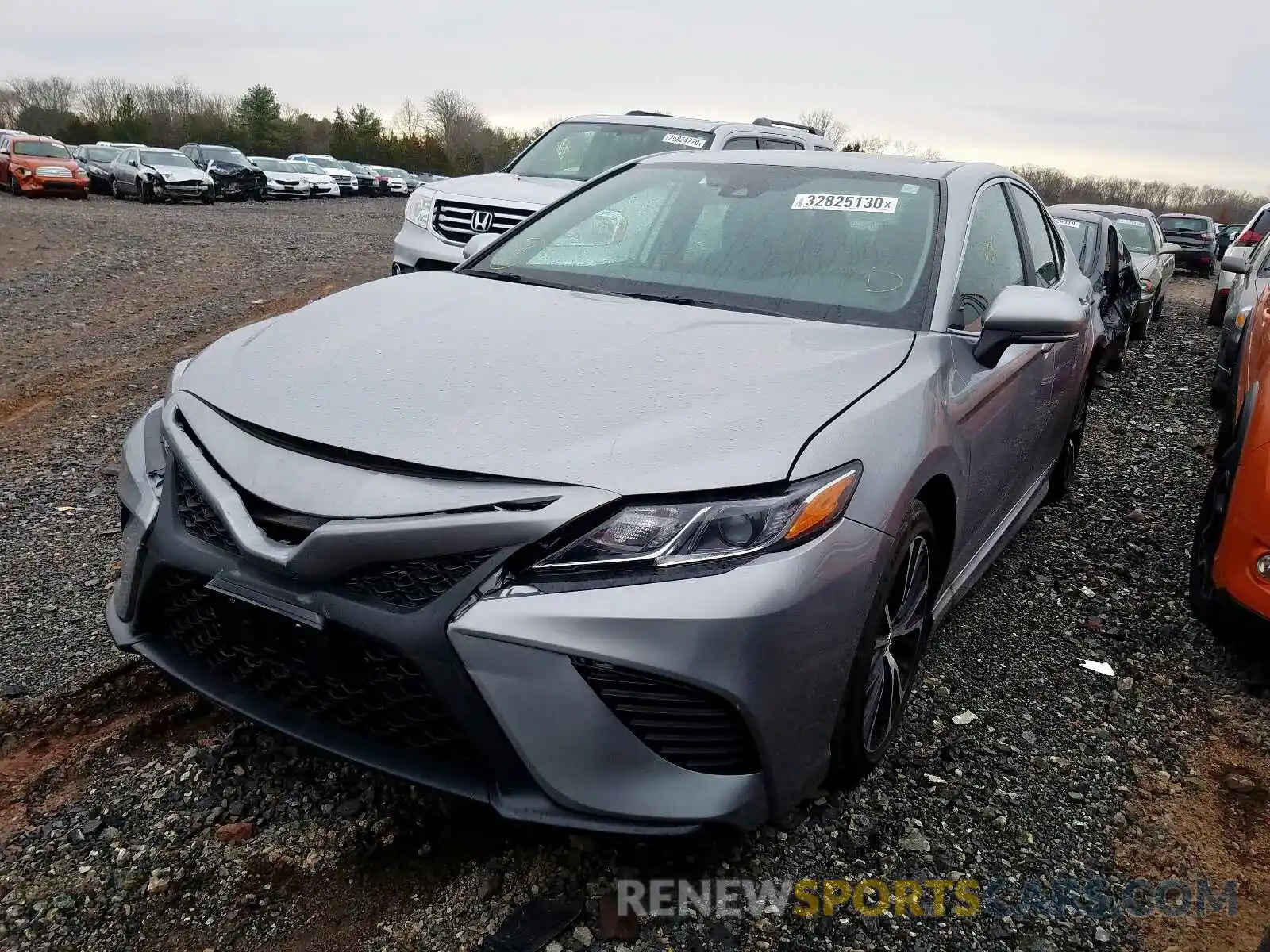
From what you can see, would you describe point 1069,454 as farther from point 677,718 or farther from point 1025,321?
point 677,718

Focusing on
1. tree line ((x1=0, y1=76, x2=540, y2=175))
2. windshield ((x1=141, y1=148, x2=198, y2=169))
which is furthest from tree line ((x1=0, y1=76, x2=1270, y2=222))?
windshield ((x1=141, y1=148, x2=198, y2=169))

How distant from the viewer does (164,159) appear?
923 inches

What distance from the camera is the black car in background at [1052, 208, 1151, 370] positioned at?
7.46m

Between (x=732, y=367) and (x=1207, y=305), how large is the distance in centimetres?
1700

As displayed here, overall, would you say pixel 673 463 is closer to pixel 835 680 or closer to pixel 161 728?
pixel 835 680

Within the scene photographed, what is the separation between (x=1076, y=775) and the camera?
2791mm

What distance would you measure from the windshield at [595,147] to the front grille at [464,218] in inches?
33.4

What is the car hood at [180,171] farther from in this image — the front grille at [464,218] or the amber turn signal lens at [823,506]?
the amber turn signal lens at [823,506]

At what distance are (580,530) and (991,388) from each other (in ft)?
5.41

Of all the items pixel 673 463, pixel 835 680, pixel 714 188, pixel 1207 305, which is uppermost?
pixel 714 188

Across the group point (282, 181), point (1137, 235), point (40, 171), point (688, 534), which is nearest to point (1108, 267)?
point (1137, 235)

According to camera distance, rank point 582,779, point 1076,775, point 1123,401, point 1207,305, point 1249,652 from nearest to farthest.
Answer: point 582,779
point 1076,775
point 1249,652
point 1123,401
point 1207,305

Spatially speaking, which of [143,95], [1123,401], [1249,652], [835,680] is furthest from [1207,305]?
[143,95]

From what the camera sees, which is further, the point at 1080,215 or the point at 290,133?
the point at 290,133
